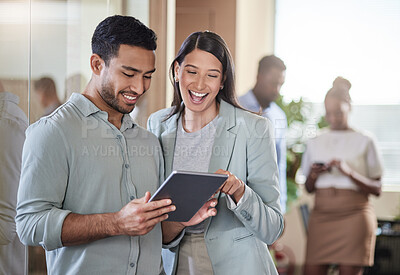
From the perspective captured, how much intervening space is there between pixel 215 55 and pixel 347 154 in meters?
1.54

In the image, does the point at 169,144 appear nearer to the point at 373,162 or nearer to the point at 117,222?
the point at 117,222

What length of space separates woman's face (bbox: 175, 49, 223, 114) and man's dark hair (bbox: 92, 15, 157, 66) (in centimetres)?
18

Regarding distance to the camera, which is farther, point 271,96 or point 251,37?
point 251,37

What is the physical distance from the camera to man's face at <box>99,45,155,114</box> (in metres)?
1.11

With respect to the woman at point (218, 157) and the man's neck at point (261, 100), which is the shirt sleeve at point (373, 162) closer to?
the man's neck at point (261, 100)

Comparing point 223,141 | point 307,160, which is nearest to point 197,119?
point 223,141

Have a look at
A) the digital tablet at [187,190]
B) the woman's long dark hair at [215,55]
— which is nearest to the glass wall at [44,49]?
the woman's long dark hair at [215,55]

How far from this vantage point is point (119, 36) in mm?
1104

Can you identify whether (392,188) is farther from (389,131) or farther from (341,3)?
(341,3)

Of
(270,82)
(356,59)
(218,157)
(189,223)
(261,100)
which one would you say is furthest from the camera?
(356,59)

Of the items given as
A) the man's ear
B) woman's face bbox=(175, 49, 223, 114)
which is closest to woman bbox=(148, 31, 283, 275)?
woman's face bbox=(175, 49, 223, 114)

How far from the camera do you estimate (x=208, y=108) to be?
4.40 feet

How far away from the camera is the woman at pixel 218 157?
1.28 metres

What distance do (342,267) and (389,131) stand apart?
81 centimetres
